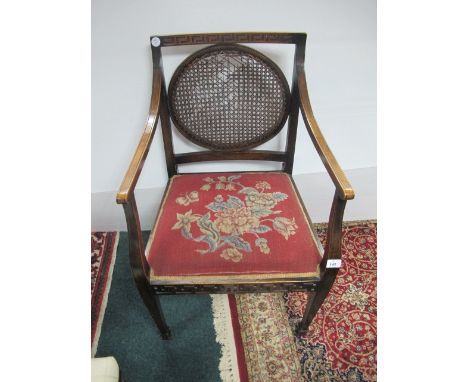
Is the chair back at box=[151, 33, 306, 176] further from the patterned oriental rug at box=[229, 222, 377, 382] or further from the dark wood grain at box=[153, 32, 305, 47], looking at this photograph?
the patterned oriental rug at box=[229, 222, 377, 382]

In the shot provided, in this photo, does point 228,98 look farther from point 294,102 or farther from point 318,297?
point 318,297

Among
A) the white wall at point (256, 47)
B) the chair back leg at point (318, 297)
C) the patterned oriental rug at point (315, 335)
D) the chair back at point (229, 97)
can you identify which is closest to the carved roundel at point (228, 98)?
the chair back at point (229, 97)

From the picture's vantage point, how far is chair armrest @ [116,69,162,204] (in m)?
0.73

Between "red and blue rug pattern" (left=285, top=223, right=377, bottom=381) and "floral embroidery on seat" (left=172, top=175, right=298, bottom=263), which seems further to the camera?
"red and blue rug pattern" (left=285, top=223, right=377, bottom=381)

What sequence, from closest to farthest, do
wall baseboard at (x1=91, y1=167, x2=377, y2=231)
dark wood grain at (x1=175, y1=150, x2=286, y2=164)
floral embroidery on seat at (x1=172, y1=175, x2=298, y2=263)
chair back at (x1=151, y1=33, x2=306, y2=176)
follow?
floral embroidery on seat at (x1=172, y1=175, x2=298, y2=263), chair back at (x1=151, y1=33, x2=306, y2=176), dark wood grain at (x1=175, y1=150, x2=286, y2=164), wall baseboard at (x1=91, y1=167, x2=377, y2=231)

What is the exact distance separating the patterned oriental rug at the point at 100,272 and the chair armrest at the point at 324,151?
0.96 meters

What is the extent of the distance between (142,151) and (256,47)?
0.54m

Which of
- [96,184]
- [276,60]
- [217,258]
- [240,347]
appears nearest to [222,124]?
[276,60]

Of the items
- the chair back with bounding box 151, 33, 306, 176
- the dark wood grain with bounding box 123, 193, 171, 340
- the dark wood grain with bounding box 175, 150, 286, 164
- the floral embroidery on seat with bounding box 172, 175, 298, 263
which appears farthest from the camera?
the dark wood grain with bounding box 175, 150, 286, 164

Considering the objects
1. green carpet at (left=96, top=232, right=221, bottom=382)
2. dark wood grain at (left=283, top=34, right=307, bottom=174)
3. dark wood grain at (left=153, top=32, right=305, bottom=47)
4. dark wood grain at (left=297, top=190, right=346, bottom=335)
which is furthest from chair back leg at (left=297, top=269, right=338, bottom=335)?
dark wood grain at (left=153, top=32, right=305, bottom=47)

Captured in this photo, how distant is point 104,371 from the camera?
670 millimetres

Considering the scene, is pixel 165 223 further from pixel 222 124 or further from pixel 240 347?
pixel 240 347

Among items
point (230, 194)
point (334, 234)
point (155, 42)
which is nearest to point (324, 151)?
point (334, 234)

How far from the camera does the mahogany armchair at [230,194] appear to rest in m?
0.83
